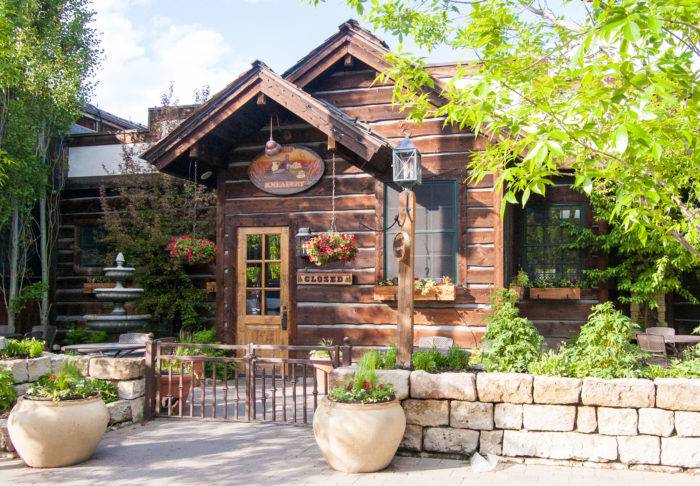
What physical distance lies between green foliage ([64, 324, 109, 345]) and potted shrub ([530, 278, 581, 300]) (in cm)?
812

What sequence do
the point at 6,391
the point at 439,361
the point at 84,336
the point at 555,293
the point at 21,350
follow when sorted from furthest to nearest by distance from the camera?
1. the point at 84,336
2. the point at 555,293
3. the point at 21,350
4. the point at 6,391
5. the point at 439,361

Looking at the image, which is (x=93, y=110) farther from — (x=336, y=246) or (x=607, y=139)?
(x=607, y=139)

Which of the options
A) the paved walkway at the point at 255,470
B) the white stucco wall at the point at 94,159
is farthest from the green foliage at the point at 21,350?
the white stucco wall at the point at 94,159

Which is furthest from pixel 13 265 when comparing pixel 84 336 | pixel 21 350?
pixel 21 350

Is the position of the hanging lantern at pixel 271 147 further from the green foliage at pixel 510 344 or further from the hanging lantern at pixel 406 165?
the green foliage at pixel 510 344

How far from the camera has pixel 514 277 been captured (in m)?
10.5

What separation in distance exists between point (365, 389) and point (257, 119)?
597cm

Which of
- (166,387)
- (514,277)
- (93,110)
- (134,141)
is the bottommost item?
(166,387)

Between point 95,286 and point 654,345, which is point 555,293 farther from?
point 95,286

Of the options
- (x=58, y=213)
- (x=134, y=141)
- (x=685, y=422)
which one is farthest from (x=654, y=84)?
(x=58, y=213)

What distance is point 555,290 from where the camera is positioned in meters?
9.99

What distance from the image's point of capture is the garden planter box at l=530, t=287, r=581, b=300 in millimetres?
9914

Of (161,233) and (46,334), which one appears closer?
(161,233)

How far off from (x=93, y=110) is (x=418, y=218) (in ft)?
34.9
